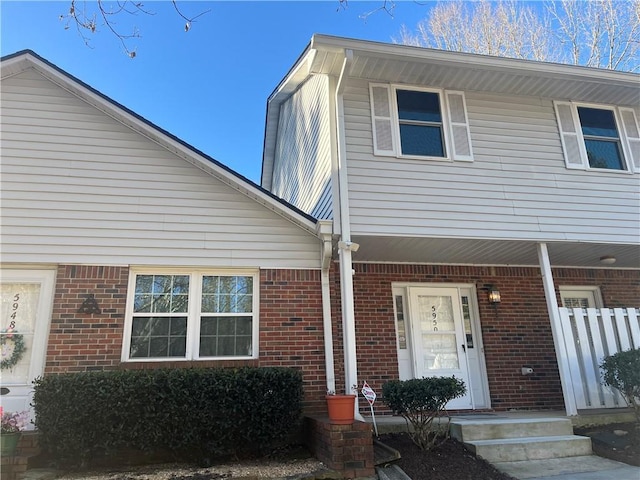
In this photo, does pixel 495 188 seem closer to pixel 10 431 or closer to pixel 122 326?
pixel 122 326

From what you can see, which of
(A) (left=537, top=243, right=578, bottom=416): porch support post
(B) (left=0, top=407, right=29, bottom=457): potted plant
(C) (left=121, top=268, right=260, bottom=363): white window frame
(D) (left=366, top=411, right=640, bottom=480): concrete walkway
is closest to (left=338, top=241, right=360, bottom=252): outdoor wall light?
(C) (left=121, top=268, right=260, bottom=363): white window frame

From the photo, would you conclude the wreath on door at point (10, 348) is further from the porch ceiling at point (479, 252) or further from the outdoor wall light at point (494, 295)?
the outdoor wall light at point (494, 295)

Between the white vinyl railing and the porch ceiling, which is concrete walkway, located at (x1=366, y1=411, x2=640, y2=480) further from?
the porch ceiling

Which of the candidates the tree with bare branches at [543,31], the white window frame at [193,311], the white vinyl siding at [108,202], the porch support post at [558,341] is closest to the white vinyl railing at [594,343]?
the porch support post at [558,341]

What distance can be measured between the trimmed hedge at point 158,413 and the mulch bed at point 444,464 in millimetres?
1485

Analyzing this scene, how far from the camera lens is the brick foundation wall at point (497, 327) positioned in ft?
24.6

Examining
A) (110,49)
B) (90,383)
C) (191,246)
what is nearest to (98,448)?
(90,383)

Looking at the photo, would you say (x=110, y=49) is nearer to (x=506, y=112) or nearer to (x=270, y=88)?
(x=506, y=112)

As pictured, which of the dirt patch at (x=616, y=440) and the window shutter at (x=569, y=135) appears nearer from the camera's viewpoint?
the dirt patch at (x=616, y=440)

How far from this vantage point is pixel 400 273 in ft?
26.3

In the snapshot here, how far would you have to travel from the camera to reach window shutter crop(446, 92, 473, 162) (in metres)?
7.33

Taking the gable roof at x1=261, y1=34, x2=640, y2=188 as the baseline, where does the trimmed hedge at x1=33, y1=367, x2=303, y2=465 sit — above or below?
below

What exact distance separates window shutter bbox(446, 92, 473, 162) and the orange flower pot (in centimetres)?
415

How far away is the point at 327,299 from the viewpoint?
689 cm
